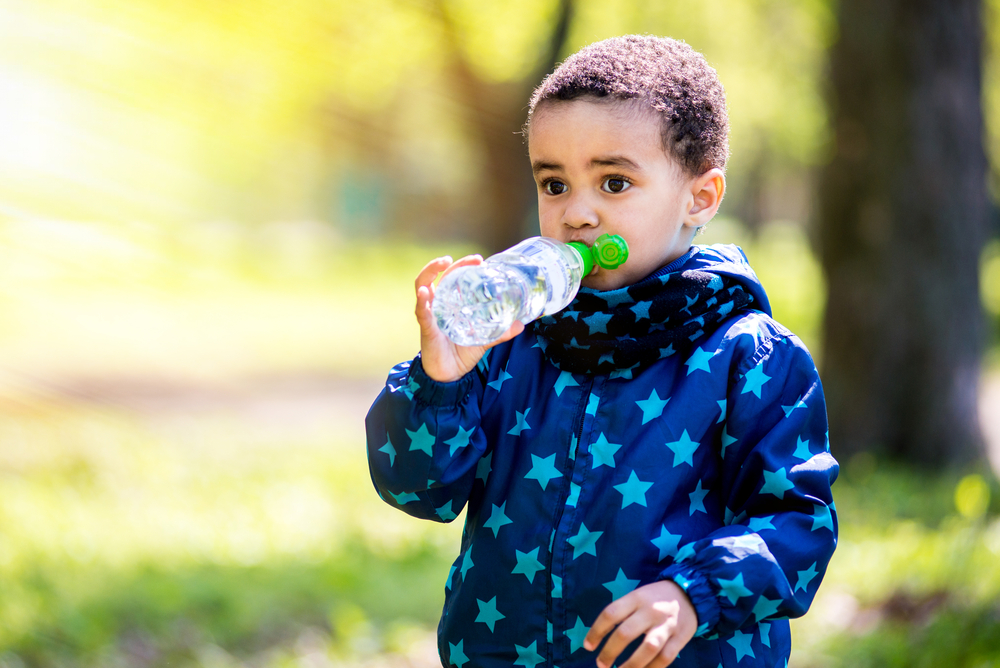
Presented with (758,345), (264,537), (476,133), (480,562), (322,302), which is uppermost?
(322,302)

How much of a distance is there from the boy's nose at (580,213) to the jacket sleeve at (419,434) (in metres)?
0.34

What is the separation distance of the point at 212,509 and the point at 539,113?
3932 mm

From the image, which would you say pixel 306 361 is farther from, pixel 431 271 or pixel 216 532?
pixel 431 271

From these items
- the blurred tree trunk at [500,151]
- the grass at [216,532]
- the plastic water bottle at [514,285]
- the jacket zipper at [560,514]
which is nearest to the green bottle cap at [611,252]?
the plastic water bottle at [514,285]

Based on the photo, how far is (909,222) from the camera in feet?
17.9

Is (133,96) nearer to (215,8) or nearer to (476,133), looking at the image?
(215,8)

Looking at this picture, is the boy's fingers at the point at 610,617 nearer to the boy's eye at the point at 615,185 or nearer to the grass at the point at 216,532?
the boy's eye at the point at 615,185

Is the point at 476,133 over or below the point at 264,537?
over

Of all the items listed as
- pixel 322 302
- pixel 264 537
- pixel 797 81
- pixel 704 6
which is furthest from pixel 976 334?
pixel 322 302

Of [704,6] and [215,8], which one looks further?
[704,6]

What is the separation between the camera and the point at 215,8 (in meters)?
2.04

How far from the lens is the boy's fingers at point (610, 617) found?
54.7 inches

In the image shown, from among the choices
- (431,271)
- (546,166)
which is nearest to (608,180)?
(546,166)

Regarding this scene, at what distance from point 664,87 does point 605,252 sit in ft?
1.04
